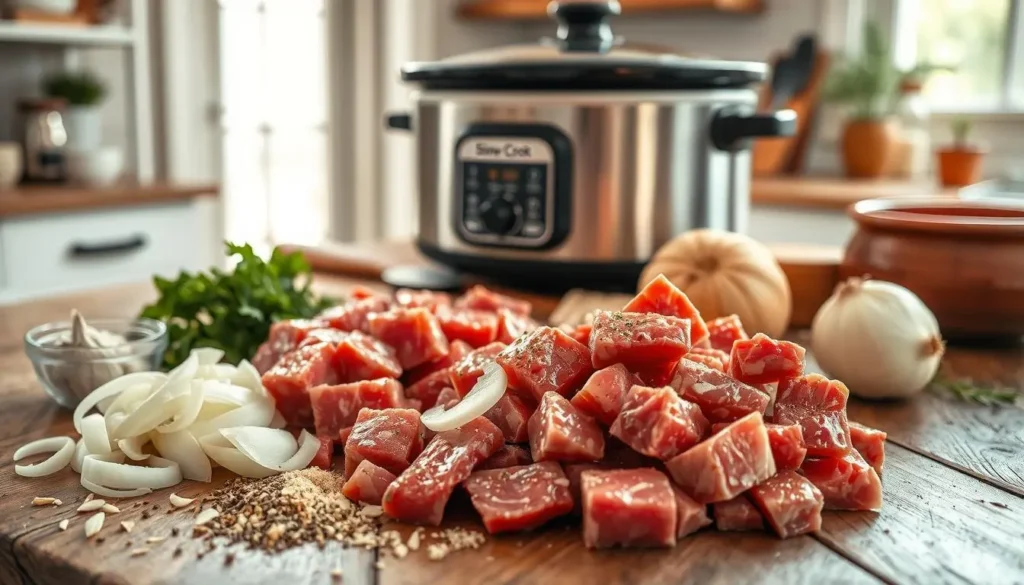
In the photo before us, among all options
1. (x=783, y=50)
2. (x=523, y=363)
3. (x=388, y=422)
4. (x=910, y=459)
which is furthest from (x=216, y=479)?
(x=783, y=50)

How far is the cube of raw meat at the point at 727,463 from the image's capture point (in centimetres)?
83

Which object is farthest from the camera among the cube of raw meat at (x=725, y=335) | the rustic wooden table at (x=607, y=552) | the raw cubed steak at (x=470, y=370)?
the cube of raw meat at (x=725, y=335)

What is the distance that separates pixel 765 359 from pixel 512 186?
82 cm

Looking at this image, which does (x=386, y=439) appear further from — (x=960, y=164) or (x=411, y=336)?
(x=960, y=164)

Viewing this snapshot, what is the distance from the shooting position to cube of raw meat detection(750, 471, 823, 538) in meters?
0.83

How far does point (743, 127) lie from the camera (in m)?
1.66

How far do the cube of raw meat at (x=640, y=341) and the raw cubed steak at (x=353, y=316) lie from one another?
1.22 ft

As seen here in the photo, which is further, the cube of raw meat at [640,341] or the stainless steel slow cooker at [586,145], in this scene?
the stainless steel slow cooker at [586,145]

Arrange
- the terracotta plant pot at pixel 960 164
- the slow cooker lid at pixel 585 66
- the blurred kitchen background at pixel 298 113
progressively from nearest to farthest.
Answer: the slow cooker lid at pixel 585 66 → the blurred kitchen background at pixel 298 113 → the terracotta plant pot at pixel 960 164

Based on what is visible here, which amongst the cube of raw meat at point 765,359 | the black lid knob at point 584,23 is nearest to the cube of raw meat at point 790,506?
the cube of raw meat at point 765,359

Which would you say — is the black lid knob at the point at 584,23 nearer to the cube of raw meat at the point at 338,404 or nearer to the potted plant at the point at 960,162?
the cube of raw meat at the point at 338,404

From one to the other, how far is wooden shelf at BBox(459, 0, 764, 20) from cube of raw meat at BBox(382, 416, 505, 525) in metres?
2.77

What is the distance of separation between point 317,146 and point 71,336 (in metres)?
3.07

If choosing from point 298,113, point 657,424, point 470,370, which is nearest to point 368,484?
point 470,370
